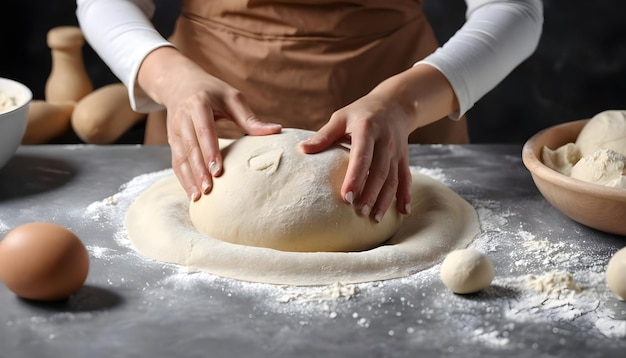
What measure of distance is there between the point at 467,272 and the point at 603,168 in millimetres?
373

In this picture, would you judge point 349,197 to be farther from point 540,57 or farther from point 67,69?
point 540,57

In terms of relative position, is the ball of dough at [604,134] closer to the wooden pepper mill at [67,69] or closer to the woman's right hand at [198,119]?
the woman's right hand at [198,119]

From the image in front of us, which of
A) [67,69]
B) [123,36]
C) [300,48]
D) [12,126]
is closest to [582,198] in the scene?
[300,48]

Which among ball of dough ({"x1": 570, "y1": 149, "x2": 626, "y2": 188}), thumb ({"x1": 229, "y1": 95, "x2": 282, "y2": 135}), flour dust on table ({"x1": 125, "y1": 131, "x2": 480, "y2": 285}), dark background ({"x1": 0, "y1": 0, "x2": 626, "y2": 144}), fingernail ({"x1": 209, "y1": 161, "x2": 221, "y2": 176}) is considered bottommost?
dark background ({"x1": 0, "y1": 0, "x2": 626, "y2": 144})

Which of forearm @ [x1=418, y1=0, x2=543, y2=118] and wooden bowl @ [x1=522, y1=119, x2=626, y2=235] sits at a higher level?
forearm @ [x1=418, y1=0, x2=543, y2=118]

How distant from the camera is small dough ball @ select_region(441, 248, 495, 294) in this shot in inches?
46.4

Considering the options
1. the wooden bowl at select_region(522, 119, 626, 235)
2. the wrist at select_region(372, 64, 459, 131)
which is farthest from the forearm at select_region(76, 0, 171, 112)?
the wooden bowl at select_region(522, 119, 626, 235)

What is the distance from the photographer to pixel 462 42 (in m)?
1.67

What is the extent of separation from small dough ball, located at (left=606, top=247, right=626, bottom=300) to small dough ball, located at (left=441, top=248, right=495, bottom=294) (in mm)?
171

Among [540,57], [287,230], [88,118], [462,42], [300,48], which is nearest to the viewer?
[287,230]

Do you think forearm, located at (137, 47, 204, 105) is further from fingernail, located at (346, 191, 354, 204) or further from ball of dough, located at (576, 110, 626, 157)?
ball of dough, located at (576, 110, 626, 157)

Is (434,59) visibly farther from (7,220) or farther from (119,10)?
(7,220)

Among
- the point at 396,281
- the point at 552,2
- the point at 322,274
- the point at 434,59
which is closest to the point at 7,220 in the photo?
the point at 322,274

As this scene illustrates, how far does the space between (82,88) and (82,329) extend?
1.54 m
